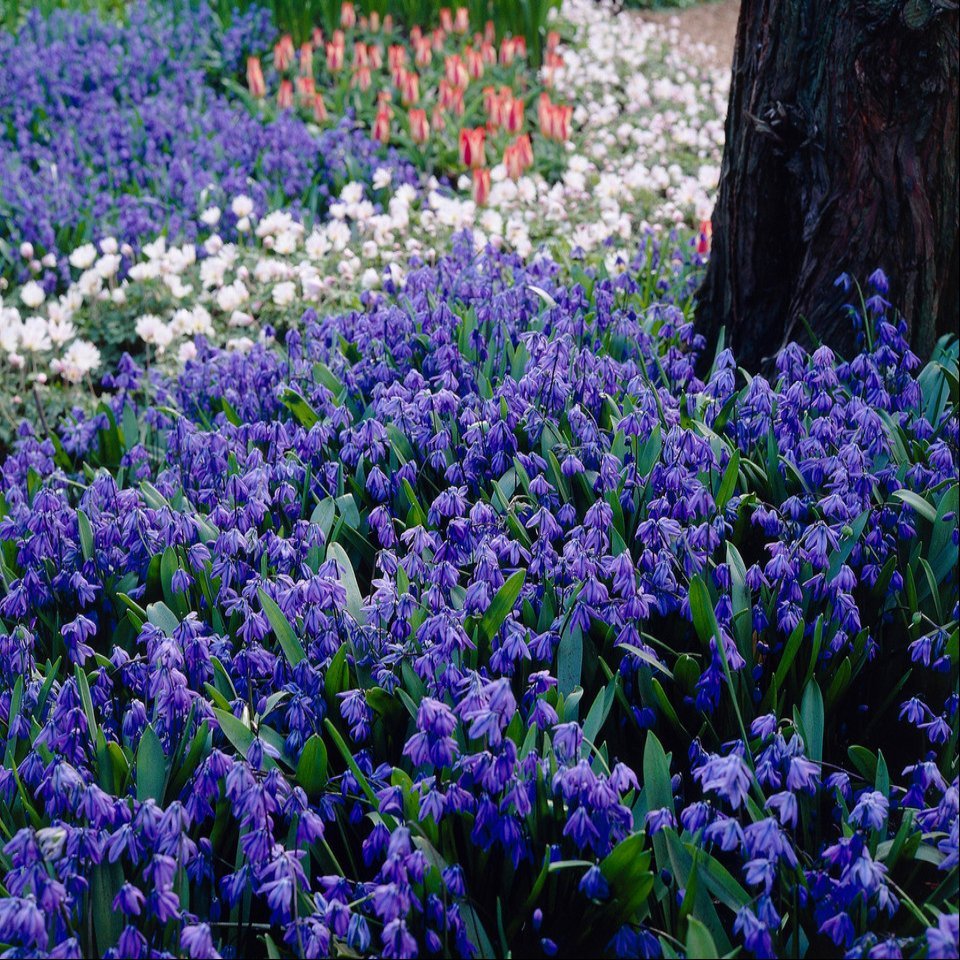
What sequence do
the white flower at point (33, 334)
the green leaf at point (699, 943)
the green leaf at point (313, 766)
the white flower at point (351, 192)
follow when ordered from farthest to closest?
the white flower at point (351, 192)
the white flower at point (33, 334)
the green leaf at point (313, 766)
the green leaf at point (699, 943)

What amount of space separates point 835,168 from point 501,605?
1.98m

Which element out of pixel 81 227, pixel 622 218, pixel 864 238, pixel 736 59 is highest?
pixel 736 59

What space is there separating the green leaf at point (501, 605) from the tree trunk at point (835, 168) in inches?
61.4

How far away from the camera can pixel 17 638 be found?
7.80 ft

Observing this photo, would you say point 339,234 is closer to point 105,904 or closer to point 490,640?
point 490,640

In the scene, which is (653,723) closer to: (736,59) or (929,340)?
(929,340)

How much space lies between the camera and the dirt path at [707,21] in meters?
11.4

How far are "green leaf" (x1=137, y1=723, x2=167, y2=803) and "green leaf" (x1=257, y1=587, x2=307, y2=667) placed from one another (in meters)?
0.34

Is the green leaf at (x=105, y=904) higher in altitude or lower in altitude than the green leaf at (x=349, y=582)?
lower

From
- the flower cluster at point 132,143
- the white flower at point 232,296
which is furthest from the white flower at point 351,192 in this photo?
the white flower at point 232,296

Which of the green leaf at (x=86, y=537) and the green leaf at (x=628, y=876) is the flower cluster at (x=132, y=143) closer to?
the green leaf at (x=86, y=537)

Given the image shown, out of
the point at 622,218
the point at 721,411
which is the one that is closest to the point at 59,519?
the point at 721,411

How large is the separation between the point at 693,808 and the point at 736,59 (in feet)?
8.95

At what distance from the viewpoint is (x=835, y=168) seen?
11.1 ft
